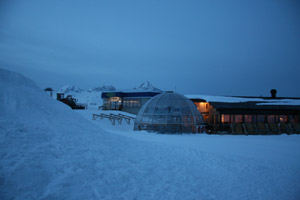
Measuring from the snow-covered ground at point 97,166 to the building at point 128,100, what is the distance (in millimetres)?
25636

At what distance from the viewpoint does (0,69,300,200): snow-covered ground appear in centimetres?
516

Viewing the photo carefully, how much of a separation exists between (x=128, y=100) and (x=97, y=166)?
3032cm

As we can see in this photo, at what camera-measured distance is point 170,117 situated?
717 inches

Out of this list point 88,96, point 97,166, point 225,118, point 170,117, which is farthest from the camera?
point 88,96

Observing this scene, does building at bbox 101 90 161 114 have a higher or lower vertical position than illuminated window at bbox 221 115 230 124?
higher

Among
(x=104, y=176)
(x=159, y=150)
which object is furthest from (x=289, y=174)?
(x=104, y=176)

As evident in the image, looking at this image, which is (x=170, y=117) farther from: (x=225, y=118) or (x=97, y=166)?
(x=97, y=166)

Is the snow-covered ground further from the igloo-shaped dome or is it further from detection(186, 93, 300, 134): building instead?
detection(186, 93, 300, 134): building

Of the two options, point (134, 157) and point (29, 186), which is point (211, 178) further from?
point (29, 186)

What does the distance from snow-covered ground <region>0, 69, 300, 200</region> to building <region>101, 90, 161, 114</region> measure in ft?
84.1

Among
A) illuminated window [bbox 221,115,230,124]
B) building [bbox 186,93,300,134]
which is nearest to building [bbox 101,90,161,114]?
building [bbox 186,93,300,134]

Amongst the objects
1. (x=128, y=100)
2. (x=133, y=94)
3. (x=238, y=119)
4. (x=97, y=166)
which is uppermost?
(x=133, y=94)

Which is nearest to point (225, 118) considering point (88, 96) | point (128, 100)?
point (128, 100)

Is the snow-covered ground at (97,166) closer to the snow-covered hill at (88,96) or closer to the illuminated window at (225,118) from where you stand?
the illuminated window at (225,118)
